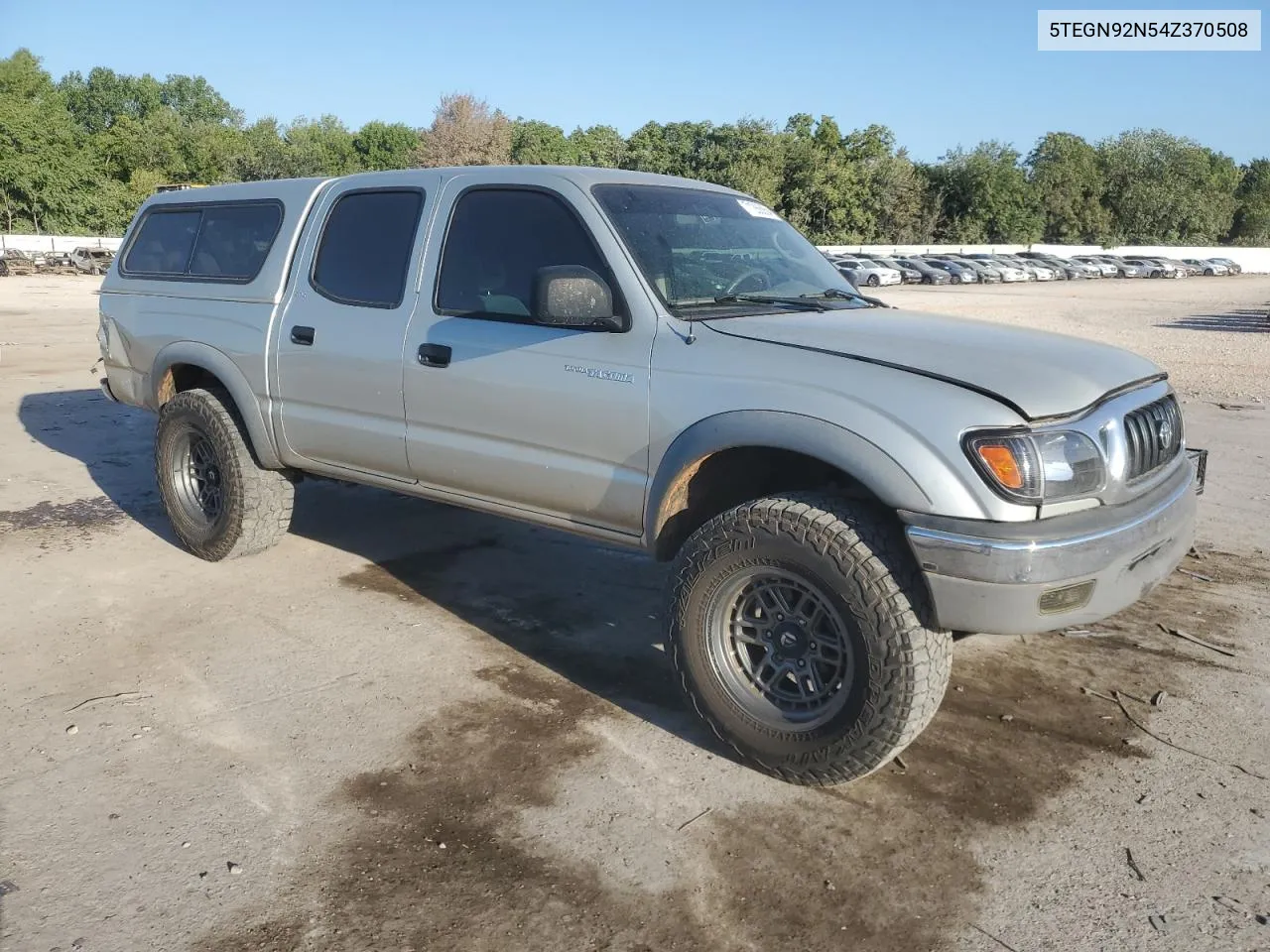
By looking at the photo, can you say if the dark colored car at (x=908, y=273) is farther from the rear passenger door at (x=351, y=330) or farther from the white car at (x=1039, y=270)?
the rear passenger door at (x=351, y=330)

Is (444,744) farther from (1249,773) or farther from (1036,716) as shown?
(1249,773)

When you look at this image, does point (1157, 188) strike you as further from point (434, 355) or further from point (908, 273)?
point (434, 355)

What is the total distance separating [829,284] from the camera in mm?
4473

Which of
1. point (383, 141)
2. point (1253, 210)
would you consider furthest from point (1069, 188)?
point (383, 141)

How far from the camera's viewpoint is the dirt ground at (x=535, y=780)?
2709mm

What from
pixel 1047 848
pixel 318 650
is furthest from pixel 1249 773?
pixel 318 650

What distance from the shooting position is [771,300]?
4039mm

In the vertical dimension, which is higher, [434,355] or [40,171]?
[40,171]

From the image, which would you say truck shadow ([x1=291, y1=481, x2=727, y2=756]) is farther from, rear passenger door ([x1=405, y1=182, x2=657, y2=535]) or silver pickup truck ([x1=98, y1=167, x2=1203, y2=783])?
rear passenger door ([x1=405, y1=182, x2=657, y2=535])

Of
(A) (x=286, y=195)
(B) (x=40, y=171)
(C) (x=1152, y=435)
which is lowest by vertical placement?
(C) (x=1152, y=435)

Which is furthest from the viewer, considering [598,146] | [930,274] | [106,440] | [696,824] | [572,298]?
[598,146]

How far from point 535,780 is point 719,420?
135 centimetres

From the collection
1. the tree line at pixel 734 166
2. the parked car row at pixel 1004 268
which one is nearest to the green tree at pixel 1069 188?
the tree line at pixel 734 166

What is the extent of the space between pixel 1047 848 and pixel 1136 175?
103m
